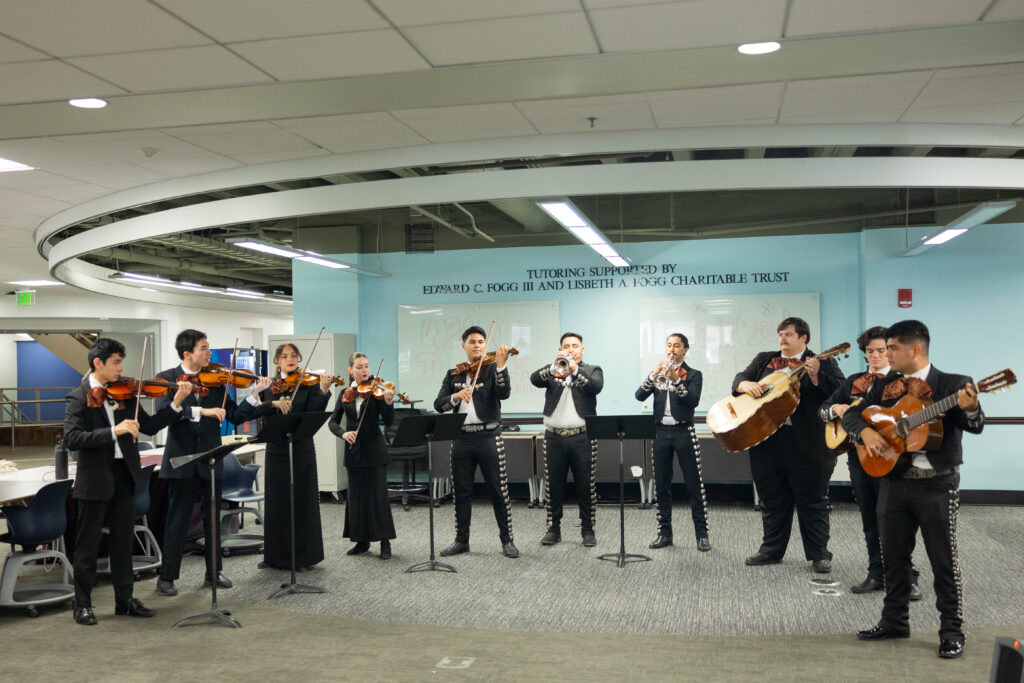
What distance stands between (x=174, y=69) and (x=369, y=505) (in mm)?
3348

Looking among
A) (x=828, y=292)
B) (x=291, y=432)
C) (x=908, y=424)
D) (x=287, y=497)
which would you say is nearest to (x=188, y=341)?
(x=291, y=432)

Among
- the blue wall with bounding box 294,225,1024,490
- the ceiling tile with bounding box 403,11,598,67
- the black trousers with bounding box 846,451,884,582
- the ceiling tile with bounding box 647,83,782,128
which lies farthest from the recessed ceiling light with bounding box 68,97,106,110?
the black trousers with bounding box 846,451,884,582

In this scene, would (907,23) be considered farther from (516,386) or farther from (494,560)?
(516,386)

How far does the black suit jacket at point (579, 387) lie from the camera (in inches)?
254

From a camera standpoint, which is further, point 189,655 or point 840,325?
point 840,325

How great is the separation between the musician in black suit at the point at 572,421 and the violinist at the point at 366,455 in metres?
1.22

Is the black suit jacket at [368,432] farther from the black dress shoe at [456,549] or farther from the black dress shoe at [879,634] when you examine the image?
the black dress shoe at [879,634]

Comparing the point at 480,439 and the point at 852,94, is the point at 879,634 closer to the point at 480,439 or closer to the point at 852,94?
the point at 480,439

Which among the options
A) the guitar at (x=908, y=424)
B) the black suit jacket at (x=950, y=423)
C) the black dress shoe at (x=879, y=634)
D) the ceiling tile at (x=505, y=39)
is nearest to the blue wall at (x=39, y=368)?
the ceiling tile at (x=505, y=39)

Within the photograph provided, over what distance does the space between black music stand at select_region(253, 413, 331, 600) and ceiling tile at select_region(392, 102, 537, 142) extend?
2064 mm

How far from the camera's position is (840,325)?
835 centimetres

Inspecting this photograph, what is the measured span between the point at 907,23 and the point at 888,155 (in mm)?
3035

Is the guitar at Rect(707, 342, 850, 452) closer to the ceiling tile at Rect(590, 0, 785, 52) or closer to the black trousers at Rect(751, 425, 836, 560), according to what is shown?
the black trousers at Rect(751, 425, 836, 560)

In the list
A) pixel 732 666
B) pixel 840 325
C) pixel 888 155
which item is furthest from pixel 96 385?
pixel 840 325
